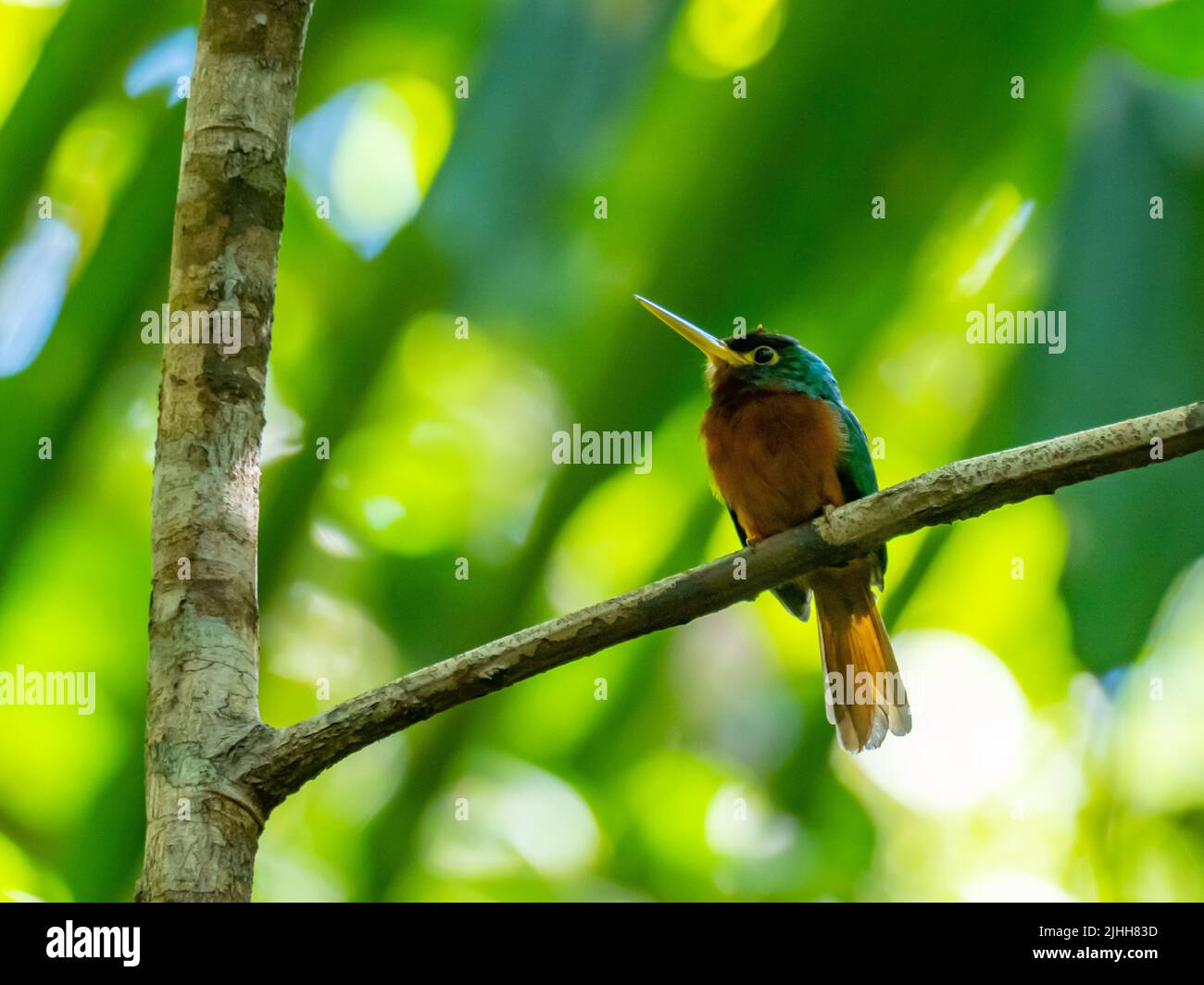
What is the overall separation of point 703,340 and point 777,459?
18.0 inches

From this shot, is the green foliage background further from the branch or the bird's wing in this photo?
the branch


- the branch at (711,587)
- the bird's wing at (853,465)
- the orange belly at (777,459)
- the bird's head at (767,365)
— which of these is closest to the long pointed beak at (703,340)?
the bird's head at (767,365)

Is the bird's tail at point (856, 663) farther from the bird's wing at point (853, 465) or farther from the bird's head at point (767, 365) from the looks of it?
the bird's head at point (767, 365)

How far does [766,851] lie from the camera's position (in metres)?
5.21

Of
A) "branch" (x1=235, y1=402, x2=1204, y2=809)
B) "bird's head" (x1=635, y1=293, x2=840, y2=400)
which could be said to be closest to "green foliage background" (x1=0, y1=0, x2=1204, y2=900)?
→ "bird's head" (x1=635, y1=293, x2=840, y2=400)

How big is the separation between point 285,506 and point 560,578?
116 cm

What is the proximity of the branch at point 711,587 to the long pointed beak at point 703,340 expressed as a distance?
58.4 inches

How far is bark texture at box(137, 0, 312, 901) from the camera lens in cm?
207

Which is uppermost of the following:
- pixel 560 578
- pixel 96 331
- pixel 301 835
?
pixel 96 331

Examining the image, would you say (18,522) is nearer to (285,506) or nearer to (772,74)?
(285,506)

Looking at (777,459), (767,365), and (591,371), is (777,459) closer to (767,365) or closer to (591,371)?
(767,365)
